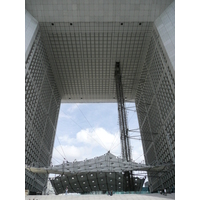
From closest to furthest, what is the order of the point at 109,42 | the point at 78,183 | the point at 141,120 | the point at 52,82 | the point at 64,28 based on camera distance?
the point at 78,183 → the point at 64,28 → the point at 109,42 → the point at 52,82 → the point at 141,120

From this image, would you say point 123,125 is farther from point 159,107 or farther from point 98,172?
point 98,172

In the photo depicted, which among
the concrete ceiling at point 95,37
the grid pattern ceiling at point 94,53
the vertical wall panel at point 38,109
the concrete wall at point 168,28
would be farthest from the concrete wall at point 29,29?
the concrete wall at point 168,28

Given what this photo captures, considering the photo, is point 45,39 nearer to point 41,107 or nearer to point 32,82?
point 32,82

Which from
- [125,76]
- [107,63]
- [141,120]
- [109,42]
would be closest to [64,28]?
[109,42]

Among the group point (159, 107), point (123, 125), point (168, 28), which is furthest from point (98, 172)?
point (168, 28)

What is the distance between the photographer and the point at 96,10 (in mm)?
33250

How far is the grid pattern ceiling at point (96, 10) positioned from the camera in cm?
3259

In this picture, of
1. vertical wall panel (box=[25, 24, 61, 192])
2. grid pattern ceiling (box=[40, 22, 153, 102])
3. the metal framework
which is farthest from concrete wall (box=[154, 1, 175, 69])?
vertical wall panel (box=[25, 24, 61, 192])

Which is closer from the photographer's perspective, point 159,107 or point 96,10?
point 96,10

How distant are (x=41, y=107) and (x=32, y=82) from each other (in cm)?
736

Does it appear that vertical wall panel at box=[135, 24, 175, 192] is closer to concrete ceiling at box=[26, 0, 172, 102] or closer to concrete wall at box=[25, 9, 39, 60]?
concrete ceiling at box=[26, 0, 172, 102]

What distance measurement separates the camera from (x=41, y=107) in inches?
1570

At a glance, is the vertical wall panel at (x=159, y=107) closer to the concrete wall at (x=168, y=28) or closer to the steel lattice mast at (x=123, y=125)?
the concrete wall at (x=168, y=28)

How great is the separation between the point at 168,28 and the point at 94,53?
47.5ft
